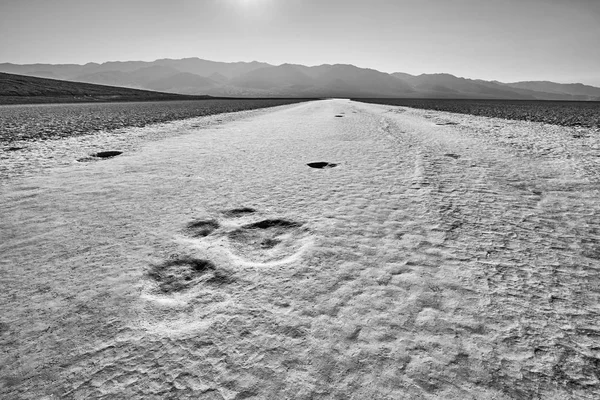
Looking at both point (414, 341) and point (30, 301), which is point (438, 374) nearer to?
point (414, 341)

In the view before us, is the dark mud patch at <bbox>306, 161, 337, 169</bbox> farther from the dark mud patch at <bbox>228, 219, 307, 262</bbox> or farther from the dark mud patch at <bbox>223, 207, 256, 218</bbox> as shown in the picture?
the dark mud patch at <bbox>228, 219, 307, 262</bbox>

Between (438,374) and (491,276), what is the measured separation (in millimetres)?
1263

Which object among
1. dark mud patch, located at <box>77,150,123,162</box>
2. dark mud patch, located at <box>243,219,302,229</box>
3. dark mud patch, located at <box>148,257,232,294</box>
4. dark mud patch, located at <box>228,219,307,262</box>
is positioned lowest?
dark mud patch, located at <box>148,257,232,294</box>

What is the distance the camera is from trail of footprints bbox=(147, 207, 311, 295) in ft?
8.34

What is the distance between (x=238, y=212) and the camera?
3949 mm

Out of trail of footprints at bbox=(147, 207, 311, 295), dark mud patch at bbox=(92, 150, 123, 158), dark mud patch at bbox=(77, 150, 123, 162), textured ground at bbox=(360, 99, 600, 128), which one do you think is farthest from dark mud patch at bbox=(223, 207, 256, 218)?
textured ground at bbox=(360, 99, 600, 128)

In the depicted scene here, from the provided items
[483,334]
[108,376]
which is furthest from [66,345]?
[483,334]

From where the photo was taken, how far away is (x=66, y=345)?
1.84 m

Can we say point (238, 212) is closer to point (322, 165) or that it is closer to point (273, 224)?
point (273, 224)

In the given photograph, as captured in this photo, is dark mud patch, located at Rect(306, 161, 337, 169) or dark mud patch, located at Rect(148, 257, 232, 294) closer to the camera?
dark mud patch, located at Rect(148, 257, 232, 294)

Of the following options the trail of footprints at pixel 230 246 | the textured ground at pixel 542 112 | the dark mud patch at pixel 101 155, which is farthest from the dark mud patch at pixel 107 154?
the textured ground at pixel 542 112

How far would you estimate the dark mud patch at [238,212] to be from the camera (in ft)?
12.6

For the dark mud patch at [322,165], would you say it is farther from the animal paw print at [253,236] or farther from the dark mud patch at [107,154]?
the dark mud patch at [107,154]

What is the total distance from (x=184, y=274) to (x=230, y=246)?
572 millimetres
